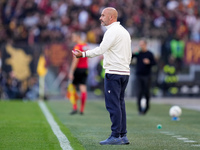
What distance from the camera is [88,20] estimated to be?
2583cm

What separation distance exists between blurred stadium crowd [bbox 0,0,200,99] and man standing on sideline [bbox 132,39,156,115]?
9.27m

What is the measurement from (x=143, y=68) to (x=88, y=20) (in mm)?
11004

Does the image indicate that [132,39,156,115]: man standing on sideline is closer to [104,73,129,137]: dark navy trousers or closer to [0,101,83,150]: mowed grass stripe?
[0,101,83,150]: mowed grass stripe

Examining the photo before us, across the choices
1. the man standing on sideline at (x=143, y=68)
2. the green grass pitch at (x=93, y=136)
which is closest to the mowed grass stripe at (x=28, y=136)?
the green grass pitch at (x=93, y=136)

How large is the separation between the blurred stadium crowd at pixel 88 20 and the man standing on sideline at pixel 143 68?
365 inches

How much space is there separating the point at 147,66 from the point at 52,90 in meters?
9.45

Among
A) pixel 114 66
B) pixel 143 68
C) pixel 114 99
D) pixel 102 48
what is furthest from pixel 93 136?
pixel 143 68

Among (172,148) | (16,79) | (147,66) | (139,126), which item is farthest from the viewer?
(16,79)

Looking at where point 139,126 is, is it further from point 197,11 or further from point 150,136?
point 197,11

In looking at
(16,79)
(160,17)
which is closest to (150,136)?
(16,79)

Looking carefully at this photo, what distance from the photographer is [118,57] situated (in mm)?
7477

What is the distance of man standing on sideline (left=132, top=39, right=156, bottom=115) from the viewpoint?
1505 cm

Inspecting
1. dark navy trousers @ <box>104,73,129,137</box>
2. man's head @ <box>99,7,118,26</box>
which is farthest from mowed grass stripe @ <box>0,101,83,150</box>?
man's head @ <box>99,7,118,26</box>

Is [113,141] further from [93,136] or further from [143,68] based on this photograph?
[143,68]
